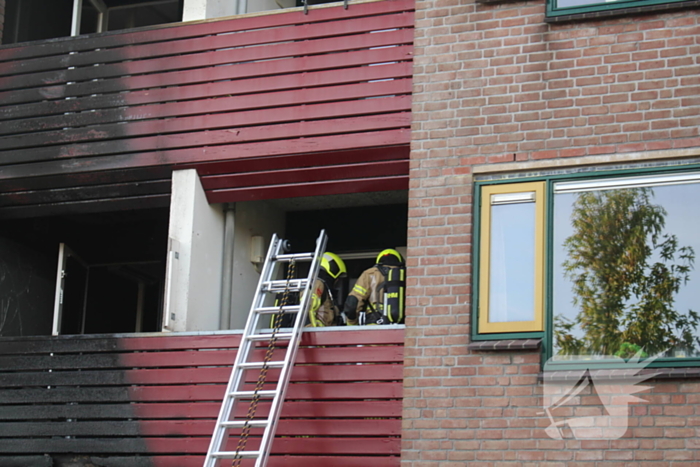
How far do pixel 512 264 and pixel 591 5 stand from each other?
236cm

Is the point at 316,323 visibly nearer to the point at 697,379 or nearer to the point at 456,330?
the point at 456,330

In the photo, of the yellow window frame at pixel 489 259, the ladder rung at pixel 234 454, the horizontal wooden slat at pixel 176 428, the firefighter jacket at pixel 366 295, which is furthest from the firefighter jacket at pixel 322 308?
the yellow window frame at pixel 489 259

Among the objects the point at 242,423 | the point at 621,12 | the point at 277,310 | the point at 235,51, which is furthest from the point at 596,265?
the point at 235,51

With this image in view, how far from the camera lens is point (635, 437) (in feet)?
27.9

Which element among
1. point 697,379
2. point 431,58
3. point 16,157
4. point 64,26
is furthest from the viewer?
point 64,26

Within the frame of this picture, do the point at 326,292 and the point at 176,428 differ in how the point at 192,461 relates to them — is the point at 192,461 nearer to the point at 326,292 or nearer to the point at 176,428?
the point at 176,428

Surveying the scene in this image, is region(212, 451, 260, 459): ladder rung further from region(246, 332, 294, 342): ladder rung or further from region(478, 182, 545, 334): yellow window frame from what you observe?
region(478, 182, 545, 334): yellow window frame

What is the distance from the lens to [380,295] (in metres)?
10.9

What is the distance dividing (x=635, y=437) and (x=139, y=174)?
18.4 feet

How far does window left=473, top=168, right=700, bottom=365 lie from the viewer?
8727mm

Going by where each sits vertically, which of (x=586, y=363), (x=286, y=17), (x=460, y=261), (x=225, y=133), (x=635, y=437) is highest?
(x=286, y=17)

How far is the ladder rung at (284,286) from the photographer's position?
10.3 metres

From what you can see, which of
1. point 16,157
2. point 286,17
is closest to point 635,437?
point 286,17

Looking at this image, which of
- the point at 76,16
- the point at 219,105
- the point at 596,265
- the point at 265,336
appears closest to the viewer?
the point at 596,265
